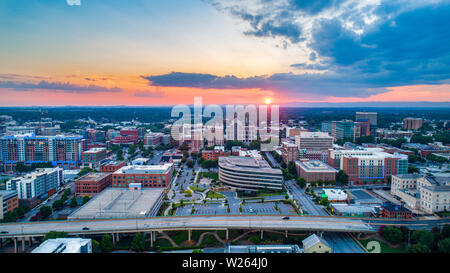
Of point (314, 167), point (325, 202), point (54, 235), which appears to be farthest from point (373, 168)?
point (54, 235)

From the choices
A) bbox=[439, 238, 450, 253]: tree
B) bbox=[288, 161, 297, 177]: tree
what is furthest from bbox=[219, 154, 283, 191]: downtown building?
bbox=[439, 238, 450, 253]: tree

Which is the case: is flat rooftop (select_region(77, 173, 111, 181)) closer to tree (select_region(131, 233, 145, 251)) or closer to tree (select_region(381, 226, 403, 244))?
tree (select_region(131, 233, 145, 251))

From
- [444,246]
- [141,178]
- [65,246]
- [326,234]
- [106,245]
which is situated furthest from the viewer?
[141,178]

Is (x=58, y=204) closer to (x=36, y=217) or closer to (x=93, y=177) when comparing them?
(x=36, y=217)

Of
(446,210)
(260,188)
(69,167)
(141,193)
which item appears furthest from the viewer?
(69,167)

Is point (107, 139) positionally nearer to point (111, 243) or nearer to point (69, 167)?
point (69, 167)
